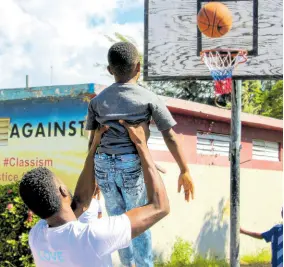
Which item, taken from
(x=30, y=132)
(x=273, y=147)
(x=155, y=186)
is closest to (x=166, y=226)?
(x=30, y=132)

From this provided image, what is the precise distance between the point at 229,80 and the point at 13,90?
9.94 ft

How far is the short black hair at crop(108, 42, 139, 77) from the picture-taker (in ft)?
13.2

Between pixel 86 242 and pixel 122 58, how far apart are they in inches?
58.8

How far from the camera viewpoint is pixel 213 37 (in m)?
8.48

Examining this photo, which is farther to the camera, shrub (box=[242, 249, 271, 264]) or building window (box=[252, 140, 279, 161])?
building window (box=[252, 140, 279, 161])

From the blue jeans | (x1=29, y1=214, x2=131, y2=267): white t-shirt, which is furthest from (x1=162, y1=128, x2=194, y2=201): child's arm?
(x1=29, y1=214, x2=131, y2=267): white t-shirt

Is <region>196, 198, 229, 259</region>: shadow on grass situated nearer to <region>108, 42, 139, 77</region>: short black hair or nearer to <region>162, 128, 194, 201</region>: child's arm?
<region>162, 128, 194, 201</region>: child's arm

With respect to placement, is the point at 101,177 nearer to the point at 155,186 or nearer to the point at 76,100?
the point at 155,186

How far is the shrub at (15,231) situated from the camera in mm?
8250

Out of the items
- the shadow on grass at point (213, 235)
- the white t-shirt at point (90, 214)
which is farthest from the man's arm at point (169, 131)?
the shadow on grass at point (213, 235)

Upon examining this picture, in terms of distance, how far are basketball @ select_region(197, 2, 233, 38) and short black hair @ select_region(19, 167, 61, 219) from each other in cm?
582

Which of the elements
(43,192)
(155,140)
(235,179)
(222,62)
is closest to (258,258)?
(155,140)

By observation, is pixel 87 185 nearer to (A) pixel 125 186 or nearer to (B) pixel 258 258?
(A) pixel 125 186

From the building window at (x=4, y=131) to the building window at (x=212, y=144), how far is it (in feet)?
11.8
